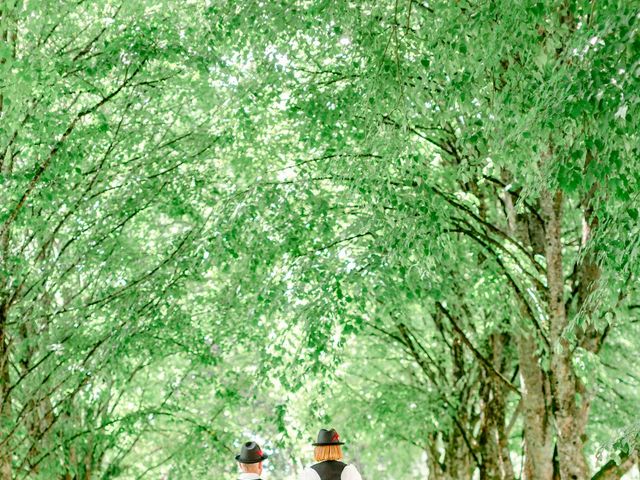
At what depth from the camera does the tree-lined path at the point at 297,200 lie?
643 cm

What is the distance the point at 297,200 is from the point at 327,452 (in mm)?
3169

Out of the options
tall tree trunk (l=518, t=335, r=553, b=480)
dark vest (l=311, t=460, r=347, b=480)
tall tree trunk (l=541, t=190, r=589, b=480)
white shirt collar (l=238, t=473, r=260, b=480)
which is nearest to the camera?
white shirt collar (l=238, t=473, r=260, b=480)

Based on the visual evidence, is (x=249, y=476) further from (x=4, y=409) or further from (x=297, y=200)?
(x=4, y=409)

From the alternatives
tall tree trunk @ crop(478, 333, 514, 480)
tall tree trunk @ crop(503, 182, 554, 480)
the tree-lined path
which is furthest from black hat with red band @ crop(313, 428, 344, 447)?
tall tree trunk @ crop(478, 333, 514, 480)

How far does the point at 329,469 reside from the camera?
7395mm

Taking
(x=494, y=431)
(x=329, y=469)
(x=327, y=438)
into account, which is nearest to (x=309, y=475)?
(x=329, y=469)

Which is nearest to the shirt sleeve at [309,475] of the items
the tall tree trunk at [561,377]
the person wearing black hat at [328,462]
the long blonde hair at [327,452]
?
the person wearing black hat at [328,462]

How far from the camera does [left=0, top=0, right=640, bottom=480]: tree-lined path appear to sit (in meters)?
6.43

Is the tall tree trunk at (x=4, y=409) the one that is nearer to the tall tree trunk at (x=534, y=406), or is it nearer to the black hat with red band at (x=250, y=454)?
the black hat with red band at (x=250, y=454)

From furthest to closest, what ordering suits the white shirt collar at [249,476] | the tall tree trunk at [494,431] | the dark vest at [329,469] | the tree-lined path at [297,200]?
1. the tall tree trunk at [494,431]
2. the dark vest at [329,469]
3. the white shirt collar at [249,476]
4. the tree-lined path at [297,200]

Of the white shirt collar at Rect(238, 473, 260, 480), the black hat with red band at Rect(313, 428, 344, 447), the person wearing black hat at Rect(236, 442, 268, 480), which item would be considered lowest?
the white shirt collar at Rect(238, 473, 260, 480)

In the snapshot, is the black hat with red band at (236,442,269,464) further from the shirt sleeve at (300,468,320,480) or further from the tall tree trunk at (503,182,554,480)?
the tall tree trunk at (503,182,554,480)

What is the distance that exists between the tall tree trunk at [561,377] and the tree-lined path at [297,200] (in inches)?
0.8

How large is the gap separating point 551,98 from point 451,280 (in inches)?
208
